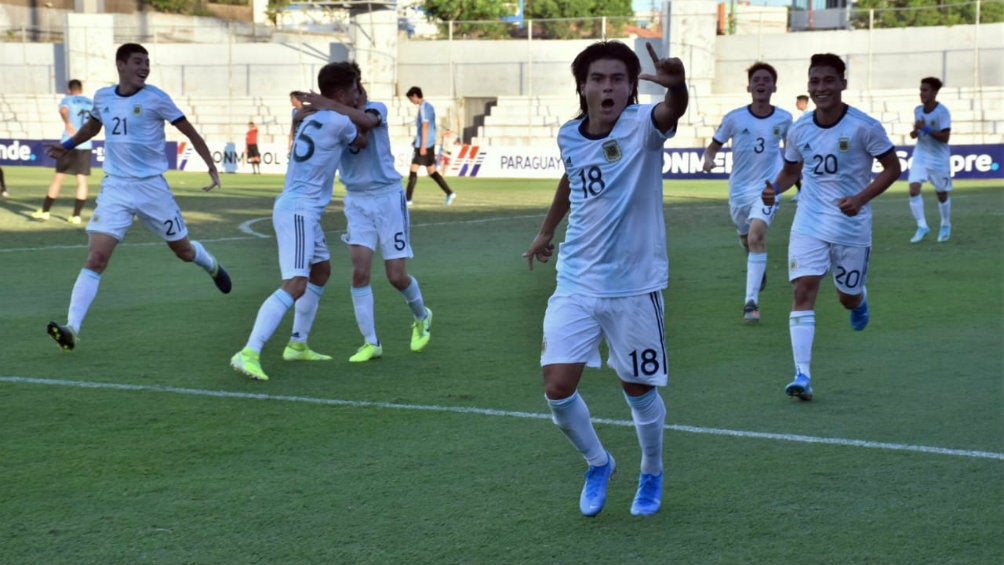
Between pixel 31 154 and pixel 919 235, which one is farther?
pixel 31 154

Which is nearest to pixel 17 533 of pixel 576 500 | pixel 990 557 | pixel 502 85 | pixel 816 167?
pixel 576 500

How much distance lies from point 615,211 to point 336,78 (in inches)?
144

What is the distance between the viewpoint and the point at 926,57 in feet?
150

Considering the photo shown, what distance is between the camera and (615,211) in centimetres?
528

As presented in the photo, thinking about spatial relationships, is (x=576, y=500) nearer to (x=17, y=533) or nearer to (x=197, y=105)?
(x=17, y=533)

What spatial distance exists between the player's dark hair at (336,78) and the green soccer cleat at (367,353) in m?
1.84

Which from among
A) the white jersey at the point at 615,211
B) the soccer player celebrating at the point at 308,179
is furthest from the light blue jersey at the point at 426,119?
the white jersey at the point at 615,211

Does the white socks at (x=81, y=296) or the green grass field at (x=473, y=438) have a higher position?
the white socks at (x=81, y=296)

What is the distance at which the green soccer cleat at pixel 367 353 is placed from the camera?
8.98 meters

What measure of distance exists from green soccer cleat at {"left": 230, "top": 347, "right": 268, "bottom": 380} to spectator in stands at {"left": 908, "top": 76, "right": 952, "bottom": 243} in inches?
448

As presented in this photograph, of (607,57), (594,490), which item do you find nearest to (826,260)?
(594,490)

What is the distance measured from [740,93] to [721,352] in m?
39.5

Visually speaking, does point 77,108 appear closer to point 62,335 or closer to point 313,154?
point 62,335

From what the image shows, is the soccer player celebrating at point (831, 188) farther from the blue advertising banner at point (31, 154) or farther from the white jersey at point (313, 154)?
the blue advertising banner at point (31, 154)
